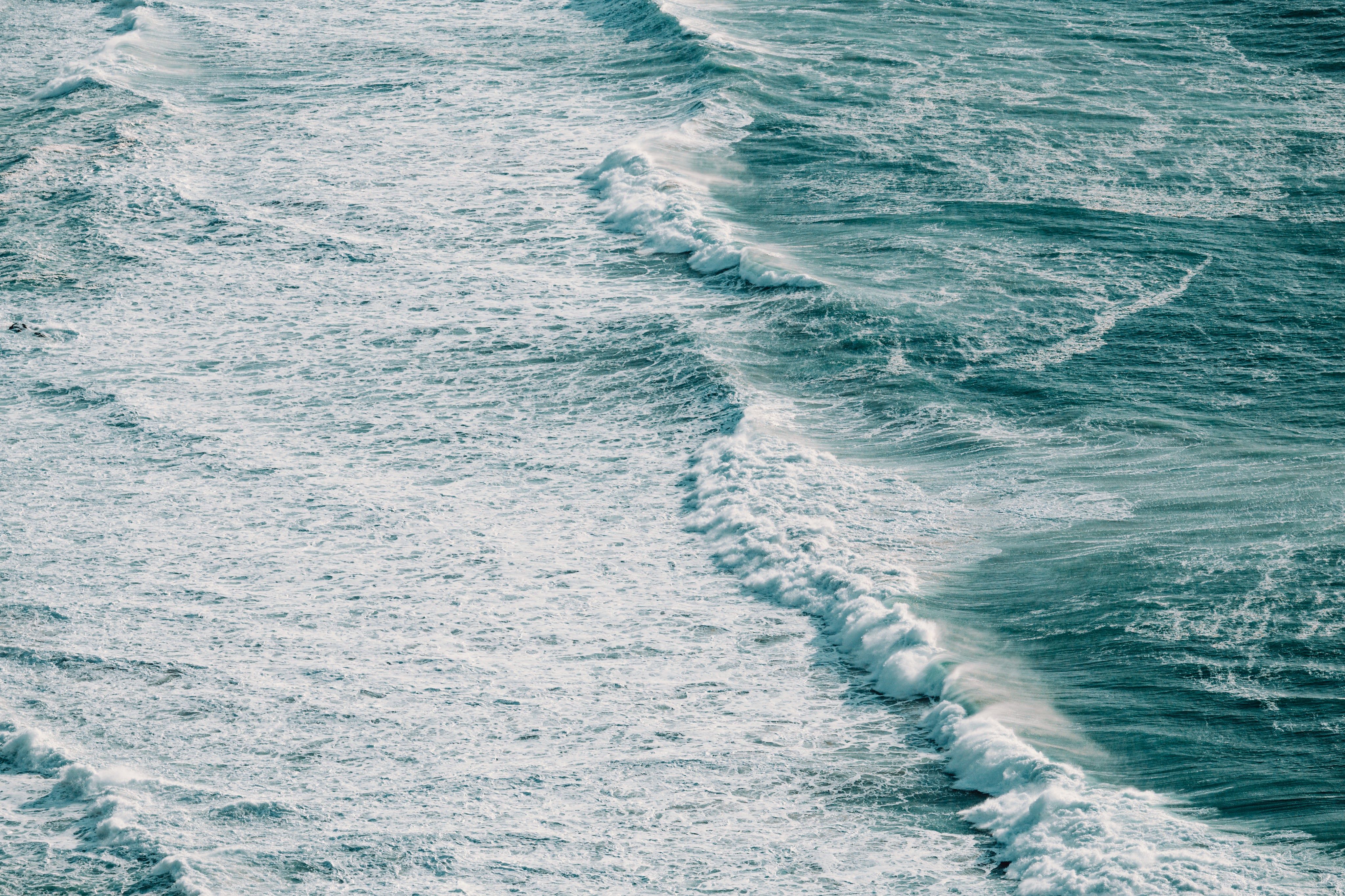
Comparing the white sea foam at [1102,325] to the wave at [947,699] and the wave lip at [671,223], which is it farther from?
the wave at [947,699]

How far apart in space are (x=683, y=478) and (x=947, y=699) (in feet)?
10.6

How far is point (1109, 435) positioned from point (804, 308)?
3.25 meters

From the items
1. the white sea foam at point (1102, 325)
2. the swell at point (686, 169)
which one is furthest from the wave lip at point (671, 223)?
the white sea foam at point (1102, 325)

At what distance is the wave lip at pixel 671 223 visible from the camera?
520 inches

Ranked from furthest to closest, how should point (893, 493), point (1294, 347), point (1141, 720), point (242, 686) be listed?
point (1294, 347)
point (893, 493)
point (242, 686)
point (1141, 720)

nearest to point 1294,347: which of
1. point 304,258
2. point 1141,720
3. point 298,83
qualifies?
point 1141,720

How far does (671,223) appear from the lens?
1429cm

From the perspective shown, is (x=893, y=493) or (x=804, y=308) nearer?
(x=893, y=493)

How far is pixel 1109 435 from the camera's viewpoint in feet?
34.4

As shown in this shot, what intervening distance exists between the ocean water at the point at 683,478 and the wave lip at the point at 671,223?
69mm

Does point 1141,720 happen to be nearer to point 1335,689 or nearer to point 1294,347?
point 1335,689

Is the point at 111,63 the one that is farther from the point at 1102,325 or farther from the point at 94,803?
the point at 94,803

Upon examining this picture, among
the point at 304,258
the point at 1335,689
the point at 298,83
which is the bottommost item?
the point at 1335,689

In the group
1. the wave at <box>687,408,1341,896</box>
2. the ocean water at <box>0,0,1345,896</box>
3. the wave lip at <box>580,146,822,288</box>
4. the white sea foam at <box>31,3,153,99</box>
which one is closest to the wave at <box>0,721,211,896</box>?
the ocean water at <box>0,0,1345,896</box>
